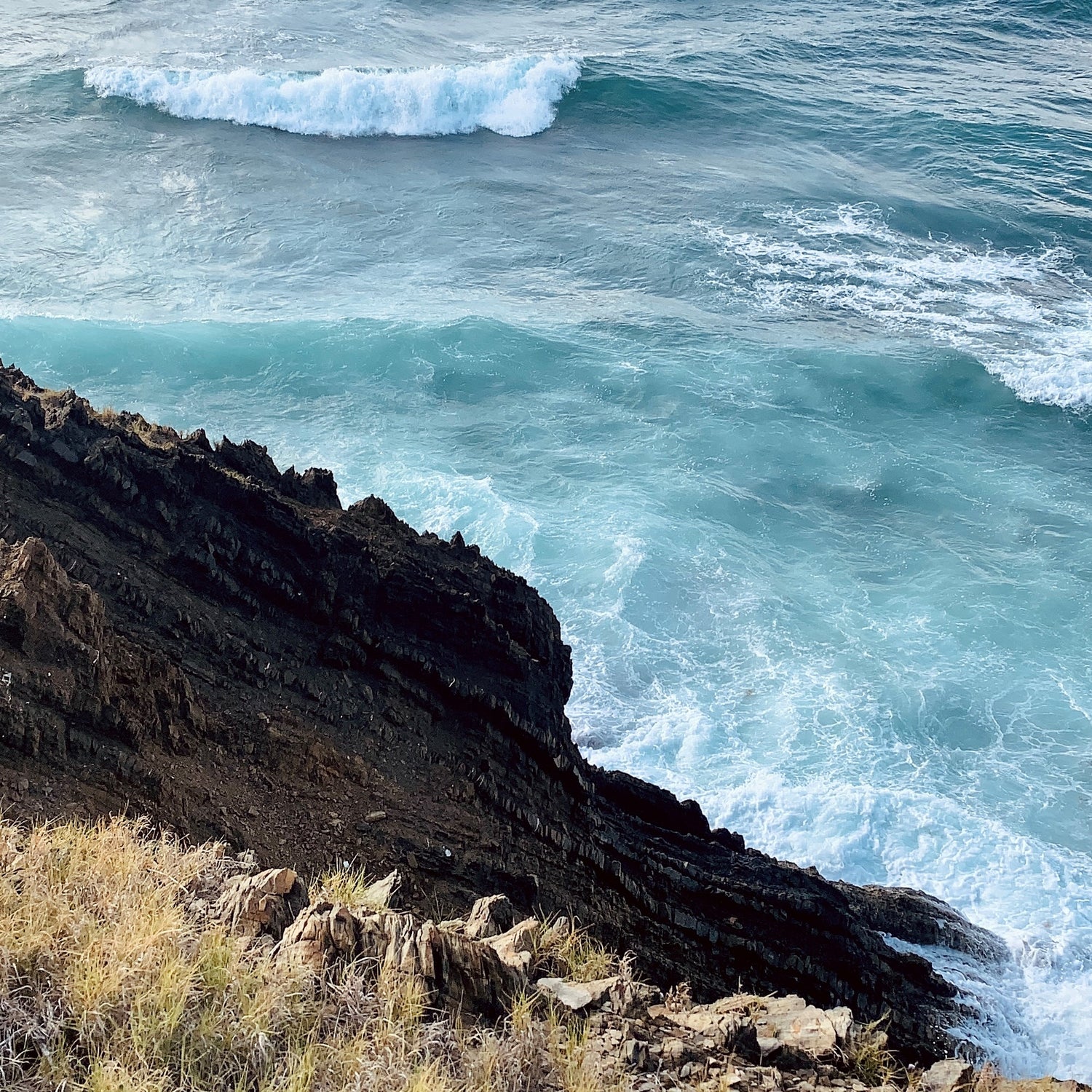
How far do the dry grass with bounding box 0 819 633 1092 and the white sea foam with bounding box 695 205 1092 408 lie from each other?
1765 cm

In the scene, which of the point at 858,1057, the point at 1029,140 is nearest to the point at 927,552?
the point at 858,1057

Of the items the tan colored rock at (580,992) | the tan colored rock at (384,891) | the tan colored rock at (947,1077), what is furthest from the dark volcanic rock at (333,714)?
the tan colored rock at (947,1077)

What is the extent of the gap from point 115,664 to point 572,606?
8.54 m

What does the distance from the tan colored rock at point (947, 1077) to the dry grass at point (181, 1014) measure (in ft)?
6.20

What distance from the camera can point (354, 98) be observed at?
29.7m

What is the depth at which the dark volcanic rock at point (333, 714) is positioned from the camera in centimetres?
599

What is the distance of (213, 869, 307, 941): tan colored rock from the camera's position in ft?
15.7

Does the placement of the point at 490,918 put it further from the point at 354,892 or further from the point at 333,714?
the point at 333,714

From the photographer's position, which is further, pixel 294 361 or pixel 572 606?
pixel 294 361

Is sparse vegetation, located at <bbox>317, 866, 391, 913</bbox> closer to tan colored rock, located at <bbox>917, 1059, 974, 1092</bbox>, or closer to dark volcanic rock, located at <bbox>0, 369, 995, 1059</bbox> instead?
dark volcanic rock, located at <bbox>0, 369, 995, 1059</bbox>

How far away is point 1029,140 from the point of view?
90.4ft

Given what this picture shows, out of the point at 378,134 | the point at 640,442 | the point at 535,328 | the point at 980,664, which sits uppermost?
the point at 378,134

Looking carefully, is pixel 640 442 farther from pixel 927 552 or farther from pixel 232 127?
pixel 232 127

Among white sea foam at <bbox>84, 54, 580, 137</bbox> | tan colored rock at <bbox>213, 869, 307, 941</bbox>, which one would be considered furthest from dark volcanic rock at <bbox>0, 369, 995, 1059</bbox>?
white sea foam at <bbox>84, 54, 580, 137</bbox>
